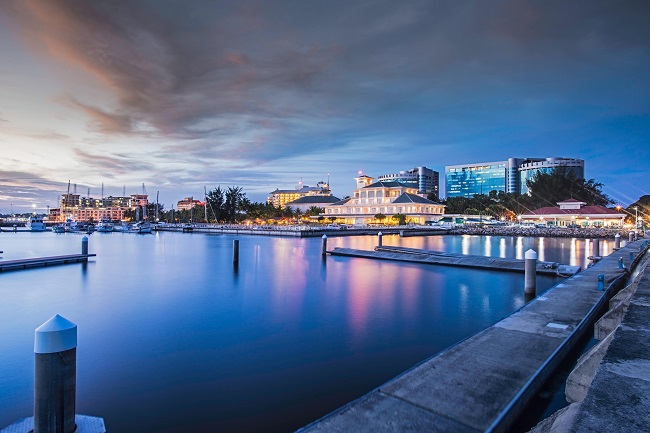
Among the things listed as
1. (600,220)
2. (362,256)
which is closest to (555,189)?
(600,220)

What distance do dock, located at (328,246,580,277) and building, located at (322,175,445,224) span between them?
216ft

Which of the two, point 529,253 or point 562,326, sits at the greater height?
point 529,253

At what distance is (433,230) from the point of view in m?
76.6

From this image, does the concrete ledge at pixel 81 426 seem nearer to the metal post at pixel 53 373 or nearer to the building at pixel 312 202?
the metal post at pixel 53 373

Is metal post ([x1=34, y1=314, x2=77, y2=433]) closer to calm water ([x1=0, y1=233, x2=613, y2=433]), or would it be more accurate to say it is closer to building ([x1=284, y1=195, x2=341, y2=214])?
calm water ([x1=0, y1=233, x2=613, y2=433])

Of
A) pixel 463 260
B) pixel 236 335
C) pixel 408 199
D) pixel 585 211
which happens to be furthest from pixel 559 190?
pixel 236 335

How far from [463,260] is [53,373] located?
25.3m

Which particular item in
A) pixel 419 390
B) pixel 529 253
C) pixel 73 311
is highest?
pixel 529 253

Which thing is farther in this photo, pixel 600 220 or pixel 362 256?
pixel 600 220

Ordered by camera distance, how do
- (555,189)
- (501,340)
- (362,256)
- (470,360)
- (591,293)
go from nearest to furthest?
1. (470,360)
2. (501,340)
3. (591,293)
4. (362,256)
5. (555,189)

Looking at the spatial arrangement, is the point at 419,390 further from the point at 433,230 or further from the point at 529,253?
the point at 433,230

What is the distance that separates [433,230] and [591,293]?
65.2 m

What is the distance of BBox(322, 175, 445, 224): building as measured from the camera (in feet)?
326

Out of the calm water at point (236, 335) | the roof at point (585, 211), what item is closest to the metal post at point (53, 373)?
the calm water at point (236, 335)
